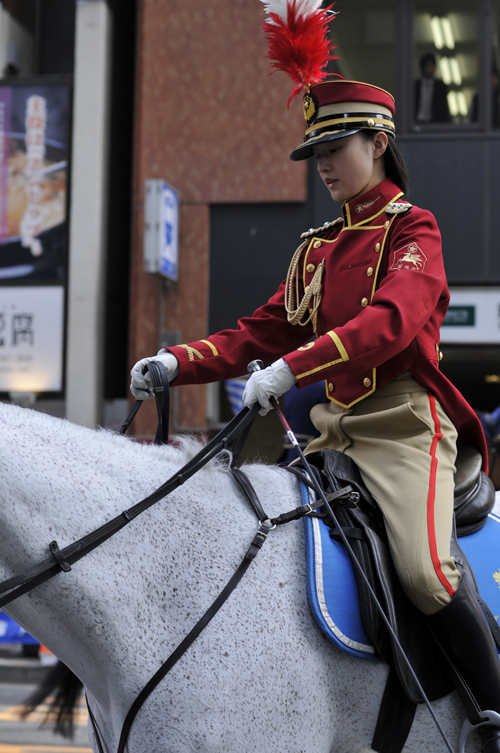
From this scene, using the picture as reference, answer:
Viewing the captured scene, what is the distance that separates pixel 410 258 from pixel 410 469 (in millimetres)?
637

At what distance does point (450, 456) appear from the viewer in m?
2.24

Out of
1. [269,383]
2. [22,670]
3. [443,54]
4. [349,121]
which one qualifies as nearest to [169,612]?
[269,383]

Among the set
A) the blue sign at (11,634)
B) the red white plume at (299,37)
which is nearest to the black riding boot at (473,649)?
the red white plume at (299,37)

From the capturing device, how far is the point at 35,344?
38.5 feet

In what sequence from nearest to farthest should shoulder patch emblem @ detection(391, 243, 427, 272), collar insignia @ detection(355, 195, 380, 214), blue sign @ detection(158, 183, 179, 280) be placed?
shoulder patch emblem @ detection(391, 243, 427, 272), collar insignia @ detection(355, 195, 380, 214), blue sign @ detection(158, 183, 179, 280)

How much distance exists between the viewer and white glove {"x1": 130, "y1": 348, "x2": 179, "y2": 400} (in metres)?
2.32

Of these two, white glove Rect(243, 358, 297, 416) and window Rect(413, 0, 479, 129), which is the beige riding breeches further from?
window Rect(413, 0, 479, 129)

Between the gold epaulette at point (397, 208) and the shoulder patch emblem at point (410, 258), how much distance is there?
18cm

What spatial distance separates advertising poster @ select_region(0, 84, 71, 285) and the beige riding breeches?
1031 cm

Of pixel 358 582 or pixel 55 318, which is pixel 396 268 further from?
pixel 55 318

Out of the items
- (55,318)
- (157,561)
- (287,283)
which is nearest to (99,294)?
(55,318)

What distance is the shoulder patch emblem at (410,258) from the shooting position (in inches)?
82.1

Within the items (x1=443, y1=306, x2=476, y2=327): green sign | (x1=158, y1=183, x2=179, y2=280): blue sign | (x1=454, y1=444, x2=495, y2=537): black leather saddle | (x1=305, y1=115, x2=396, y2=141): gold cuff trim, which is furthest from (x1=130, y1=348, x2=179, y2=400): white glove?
(x1=443, y1=306, x2=476, y2=327): green sign

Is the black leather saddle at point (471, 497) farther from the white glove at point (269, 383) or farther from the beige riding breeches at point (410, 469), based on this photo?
the white glove at point (269, 383)
